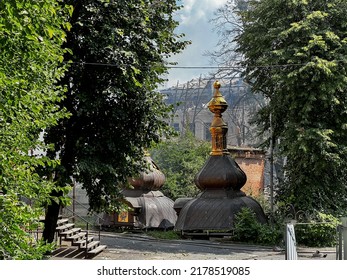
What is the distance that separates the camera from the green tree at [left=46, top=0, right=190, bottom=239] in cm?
1573

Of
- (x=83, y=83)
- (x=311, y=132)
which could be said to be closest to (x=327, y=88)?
(x=311, y=132)

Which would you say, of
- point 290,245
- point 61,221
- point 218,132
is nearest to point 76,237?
point 61,221

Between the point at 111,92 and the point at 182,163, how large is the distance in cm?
1653

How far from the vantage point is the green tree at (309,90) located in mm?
20734

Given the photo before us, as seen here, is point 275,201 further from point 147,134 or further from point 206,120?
point 206,120

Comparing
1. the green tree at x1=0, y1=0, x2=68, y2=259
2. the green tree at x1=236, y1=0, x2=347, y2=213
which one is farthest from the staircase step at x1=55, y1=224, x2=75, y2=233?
the green tree at x1=0, y1=0, x2=68, y2=259

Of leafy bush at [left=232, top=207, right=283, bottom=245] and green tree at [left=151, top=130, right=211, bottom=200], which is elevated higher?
green tree at [left=151, top=130, right=211, bottom=200]

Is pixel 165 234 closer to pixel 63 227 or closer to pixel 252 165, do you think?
pixel 63 227

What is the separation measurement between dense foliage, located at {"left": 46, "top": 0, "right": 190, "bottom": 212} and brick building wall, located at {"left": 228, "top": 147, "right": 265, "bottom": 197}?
50.3 ft

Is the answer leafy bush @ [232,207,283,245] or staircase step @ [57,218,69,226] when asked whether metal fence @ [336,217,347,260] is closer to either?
staircase step @ [57,218,69,226]

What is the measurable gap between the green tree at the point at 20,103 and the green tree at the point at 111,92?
686 centimetres

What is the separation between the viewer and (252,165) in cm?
3341

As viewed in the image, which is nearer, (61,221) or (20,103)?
(20,103)

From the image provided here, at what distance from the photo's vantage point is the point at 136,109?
55.2 ft
